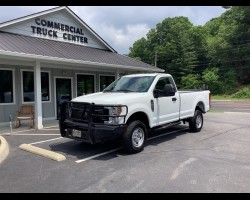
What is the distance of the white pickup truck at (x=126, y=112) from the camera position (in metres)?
6.54

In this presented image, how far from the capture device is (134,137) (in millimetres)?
6977

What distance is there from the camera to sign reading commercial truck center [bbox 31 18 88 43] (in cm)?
1384

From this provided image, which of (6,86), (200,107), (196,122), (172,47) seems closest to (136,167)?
(196,122)

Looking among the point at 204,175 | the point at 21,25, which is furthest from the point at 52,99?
the point at 204,175

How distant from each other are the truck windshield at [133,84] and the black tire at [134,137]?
3.86 ft

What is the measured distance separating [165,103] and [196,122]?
2.37 meters

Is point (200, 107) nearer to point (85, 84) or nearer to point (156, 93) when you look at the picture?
point (156, 93)

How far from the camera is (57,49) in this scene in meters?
12.7

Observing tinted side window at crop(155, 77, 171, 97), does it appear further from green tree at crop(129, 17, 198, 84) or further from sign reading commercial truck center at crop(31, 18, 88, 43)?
green tree at crop(129, 17, 198, 84)

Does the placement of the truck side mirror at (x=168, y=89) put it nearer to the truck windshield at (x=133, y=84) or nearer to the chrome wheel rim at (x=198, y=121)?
the truck windshield at (x=133, y=84)

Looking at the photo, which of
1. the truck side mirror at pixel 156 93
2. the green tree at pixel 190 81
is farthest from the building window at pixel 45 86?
the green tree at pixel 190 81

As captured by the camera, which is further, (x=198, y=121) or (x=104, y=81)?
(x=104, y=81)

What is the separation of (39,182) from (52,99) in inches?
369

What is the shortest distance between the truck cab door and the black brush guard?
1503 millimetres
